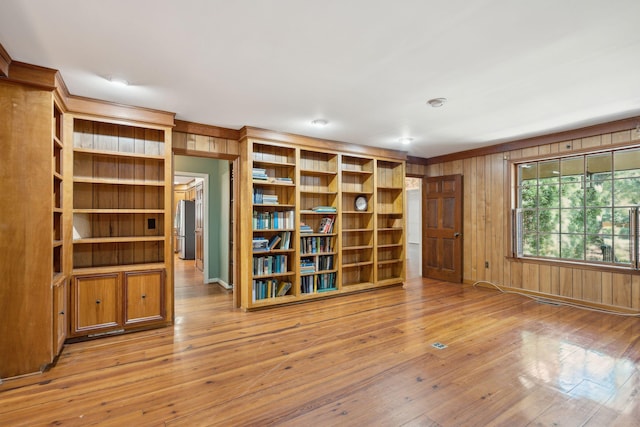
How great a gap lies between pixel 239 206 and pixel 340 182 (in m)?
1.61

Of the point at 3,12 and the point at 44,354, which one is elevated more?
the point at 3,12

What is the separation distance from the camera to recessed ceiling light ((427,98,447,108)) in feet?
10.5

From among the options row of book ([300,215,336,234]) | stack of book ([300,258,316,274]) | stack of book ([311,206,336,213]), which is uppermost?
stack of book ([311,206,336,213])

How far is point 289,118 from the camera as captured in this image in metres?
3.80

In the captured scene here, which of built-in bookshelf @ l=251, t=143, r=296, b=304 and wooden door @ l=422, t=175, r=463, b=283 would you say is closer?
built-in bookshelf @ l=251, t=143, r=296, b=304

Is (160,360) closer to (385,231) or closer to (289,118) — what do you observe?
(289,118)

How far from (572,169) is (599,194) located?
484 mm

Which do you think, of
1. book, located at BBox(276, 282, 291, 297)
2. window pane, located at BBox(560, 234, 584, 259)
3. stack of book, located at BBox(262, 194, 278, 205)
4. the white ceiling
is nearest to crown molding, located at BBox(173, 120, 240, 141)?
the white ceiling

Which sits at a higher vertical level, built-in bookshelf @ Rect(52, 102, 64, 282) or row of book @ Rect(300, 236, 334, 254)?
built-in bookshelf @ Rect(52, 102, 64, 282)

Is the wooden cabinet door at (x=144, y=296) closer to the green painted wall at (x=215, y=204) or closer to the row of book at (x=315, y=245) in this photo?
the row of book at (x=315, y=245)

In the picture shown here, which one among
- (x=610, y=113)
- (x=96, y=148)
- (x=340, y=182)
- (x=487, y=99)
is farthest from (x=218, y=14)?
(x=610, y=113)

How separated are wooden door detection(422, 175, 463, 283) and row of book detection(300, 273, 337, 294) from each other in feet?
7.78

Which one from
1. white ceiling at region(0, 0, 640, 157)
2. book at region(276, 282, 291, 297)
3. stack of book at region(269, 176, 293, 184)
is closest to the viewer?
white ceiling at region(0, 0, 640, 157)

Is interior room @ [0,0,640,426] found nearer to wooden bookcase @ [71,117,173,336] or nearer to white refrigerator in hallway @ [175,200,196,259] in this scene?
wooden bookcase @ [71,117,173,336]
